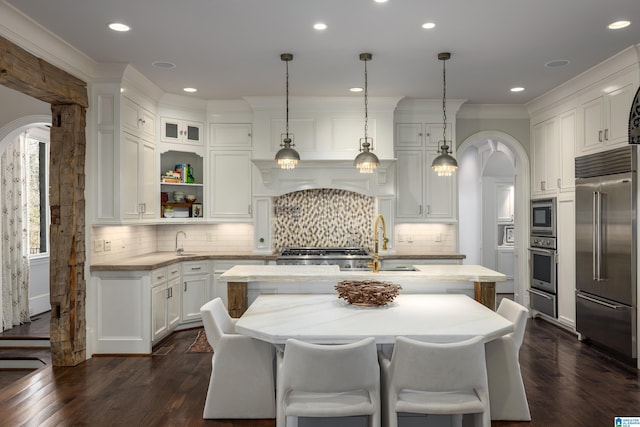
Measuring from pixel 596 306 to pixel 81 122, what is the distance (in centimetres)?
533

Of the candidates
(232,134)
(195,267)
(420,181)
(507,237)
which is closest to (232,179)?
(232,134)

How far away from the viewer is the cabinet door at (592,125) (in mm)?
5148

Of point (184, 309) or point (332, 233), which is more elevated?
point (332, 233)

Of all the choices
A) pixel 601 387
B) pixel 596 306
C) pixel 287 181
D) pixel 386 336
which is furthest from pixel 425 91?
pixel 386 336

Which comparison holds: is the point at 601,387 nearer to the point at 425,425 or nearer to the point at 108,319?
the point at 425,425

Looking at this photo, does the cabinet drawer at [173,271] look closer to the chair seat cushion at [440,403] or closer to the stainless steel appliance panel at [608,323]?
the chair seat cushion at [440,403]

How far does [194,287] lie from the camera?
242 inches

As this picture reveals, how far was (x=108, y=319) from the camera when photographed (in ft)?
16.5

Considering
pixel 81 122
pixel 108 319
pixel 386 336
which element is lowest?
pixel 108 319

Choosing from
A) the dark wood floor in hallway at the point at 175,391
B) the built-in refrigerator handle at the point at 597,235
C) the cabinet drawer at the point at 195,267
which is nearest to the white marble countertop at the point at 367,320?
the dark wood floor in hallway at the point at 175,391

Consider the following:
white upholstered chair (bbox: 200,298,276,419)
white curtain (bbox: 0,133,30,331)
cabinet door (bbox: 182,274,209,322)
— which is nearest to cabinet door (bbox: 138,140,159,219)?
cabinet door (bbox: 182,274,209,322)

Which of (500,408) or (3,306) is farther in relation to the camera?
(3,306)

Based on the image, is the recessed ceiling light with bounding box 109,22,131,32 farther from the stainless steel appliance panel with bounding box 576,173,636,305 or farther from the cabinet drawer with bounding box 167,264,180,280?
the stainless steel appliance panel with bounding box 576,173,636,305

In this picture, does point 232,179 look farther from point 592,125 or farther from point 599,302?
point 599,302
